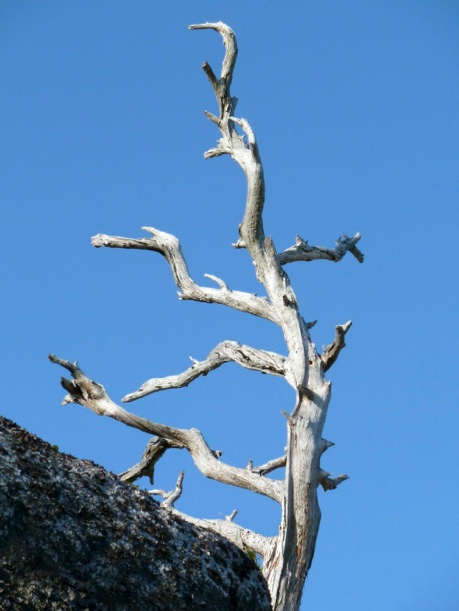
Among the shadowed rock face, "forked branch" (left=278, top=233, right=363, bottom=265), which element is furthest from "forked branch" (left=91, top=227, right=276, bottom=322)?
the shadowed rock face

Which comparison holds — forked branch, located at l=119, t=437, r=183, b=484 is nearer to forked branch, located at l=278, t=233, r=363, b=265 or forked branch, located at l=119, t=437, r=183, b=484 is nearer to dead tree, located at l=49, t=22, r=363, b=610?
dead tree, located at l=49, t=22, r=363, b=610

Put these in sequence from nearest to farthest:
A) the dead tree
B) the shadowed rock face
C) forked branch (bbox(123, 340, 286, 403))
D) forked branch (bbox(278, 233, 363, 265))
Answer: the shadowed rock face → the dead tree → forked branch (bbox(123, 340, 286, 403)) → forked branch (bbox(278, 233, 363, 265))

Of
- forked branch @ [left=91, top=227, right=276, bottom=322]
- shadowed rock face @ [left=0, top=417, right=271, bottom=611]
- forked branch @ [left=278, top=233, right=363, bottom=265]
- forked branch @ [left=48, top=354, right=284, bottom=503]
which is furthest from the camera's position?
forked branch @ [left=278, top=233, right=363, bottom=265]

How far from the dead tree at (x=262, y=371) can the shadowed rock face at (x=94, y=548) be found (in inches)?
170

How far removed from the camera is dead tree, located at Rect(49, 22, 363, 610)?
980cm

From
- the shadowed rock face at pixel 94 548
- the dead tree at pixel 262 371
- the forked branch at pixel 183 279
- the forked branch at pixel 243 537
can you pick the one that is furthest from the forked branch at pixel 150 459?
the shadowed rock face at pixel 94 548

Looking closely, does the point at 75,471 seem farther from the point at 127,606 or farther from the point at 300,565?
the point at 300,565

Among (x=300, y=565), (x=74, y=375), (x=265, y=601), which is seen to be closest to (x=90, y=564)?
(x=265, y=601)

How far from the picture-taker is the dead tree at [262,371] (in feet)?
32.2

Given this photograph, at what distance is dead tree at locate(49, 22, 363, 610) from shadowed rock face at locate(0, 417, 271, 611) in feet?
14.2

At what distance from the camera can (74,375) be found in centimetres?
1138

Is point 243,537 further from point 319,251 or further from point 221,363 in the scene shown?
point 319,251

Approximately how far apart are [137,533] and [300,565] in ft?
16.9

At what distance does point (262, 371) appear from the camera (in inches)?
459
